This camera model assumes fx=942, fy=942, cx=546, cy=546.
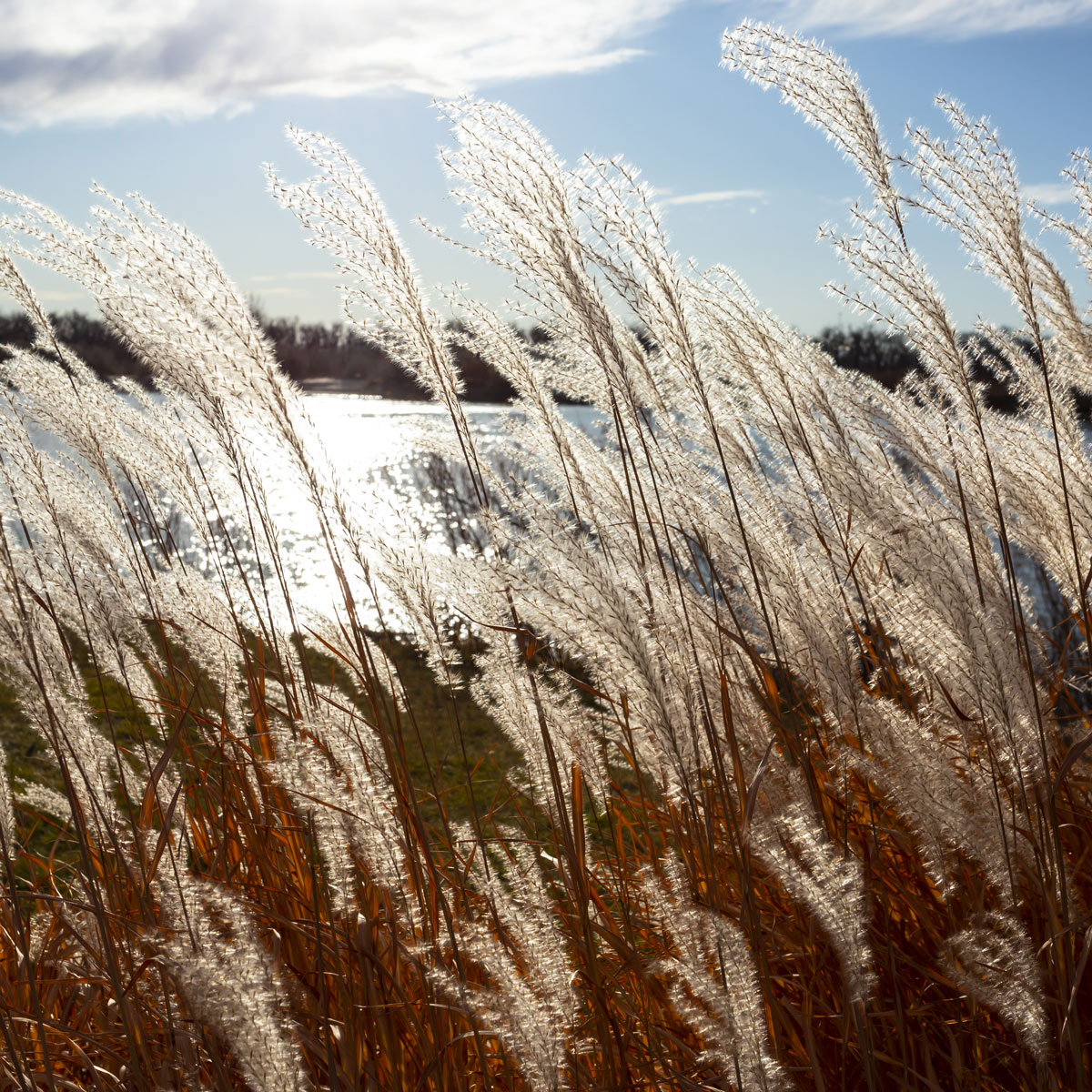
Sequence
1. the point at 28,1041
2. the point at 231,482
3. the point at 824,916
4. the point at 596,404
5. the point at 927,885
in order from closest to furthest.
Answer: the point at 824,916, the point at 28,1041, the point at 927,885, the point at 596,404, the point at 231,482

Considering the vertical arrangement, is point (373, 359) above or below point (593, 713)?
above

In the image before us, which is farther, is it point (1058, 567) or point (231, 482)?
point (231, 482)

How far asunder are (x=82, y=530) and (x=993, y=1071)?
7.48 ft

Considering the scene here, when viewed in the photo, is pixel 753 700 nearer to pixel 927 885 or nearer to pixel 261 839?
pixel 927 885

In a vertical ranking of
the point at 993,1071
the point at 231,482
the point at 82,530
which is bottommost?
the point at 993,1071

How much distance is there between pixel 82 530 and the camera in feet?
7.58

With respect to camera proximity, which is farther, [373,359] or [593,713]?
[373,359]

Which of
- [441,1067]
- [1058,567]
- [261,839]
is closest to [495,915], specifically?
[441,1067]

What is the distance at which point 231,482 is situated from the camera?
257 cm

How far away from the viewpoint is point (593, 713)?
2.48 meters

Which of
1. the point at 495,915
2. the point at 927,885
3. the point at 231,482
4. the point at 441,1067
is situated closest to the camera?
the point at 441,1067

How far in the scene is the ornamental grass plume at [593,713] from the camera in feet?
4.71

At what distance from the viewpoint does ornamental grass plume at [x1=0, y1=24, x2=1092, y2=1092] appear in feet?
4.71

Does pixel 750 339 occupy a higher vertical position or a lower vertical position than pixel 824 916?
higher
